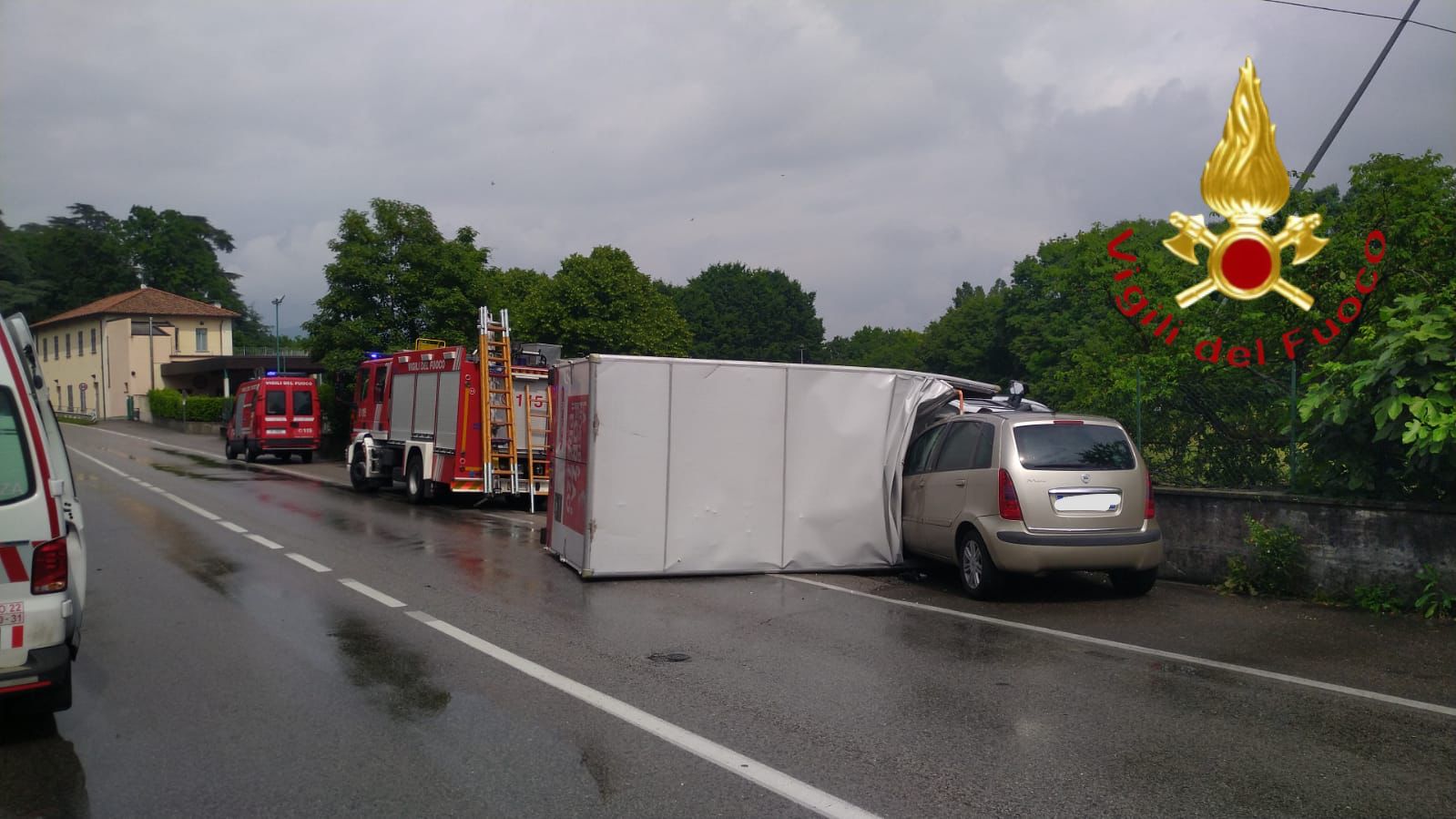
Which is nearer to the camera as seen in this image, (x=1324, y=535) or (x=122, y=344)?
(x=1324, y=535)

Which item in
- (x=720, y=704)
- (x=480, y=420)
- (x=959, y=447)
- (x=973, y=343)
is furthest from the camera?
(x=973, y=343)

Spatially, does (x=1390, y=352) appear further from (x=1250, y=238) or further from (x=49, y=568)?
(x=49, y=568)

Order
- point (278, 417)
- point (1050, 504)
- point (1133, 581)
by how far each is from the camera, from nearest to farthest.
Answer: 1. point (1050, 504)
2. point (1133, 581)
3. point (278, 417)

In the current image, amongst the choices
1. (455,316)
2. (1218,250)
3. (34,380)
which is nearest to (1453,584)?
(1218,250)

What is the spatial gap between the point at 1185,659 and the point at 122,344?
258 feet

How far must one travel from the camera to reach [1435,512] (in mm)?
8133

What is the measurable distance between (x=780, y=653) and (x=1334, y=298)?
24.5 feet

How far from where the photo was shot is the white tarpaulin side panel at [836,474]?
408 inches

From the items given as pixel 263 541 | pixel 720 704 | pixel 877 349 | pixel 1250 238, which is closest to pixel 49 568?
pixel 720 704

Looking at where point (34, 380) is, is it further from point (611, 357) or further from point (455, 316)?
point (455, 316)

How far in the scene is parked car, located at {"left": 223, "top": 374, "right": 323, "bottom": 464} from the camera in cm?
3084

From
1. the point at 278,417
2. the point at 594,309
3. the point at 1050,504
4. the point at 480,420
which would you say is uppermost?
the point at 594,309

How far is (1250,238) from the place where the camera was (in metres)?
11.2

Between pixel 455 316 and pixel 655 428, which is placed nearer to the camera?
pixel 655 428
